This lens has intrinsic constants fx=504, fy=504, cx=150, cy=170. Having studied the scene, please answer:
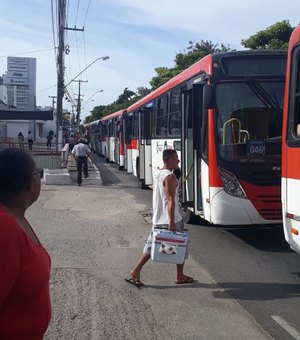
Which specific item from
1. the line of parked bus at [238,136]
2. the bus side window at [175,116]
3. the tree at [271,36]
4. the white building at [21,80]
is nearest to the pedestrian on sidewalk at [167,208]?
the line of parked bus at [238,136]

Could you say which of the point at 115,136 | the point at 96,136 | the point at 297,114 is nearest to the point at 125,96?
the point at 96,136

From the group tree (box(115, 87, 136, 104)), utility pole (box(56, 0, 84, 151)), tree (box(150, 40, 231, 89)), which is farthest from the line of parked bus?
tree (box(115, 87, 136, 104))

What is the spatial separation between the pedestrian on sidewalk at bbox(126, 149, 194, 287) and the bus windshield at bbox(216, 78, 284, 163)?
2.18 meters

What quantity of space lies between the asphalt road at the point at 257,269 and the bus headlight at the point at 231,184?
0.95 meters

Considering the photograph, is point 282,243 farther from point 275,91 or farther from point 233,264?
point 275,91

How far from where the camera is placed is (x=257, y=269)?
705 cm

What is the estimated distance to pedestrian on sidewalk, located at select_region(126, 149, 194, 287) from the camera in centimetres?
623

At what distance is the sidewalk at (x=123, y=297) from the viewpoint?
475cm

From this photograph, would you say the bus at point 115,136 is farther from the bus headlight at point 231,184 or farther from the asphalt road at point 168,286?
the bus headlight at point 231,184

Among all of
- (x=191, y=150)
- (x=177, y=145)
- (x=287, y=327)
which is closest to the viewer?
(x=287, y=327)

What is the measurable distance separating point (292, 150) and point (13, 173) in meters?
3.85

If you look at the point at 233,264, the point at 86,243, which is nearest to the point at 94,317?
the point at 233,264

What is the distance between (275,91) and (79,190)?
31.3ft

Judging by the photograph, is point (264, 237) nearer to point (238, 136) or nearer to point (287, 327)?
point (238, 136)
